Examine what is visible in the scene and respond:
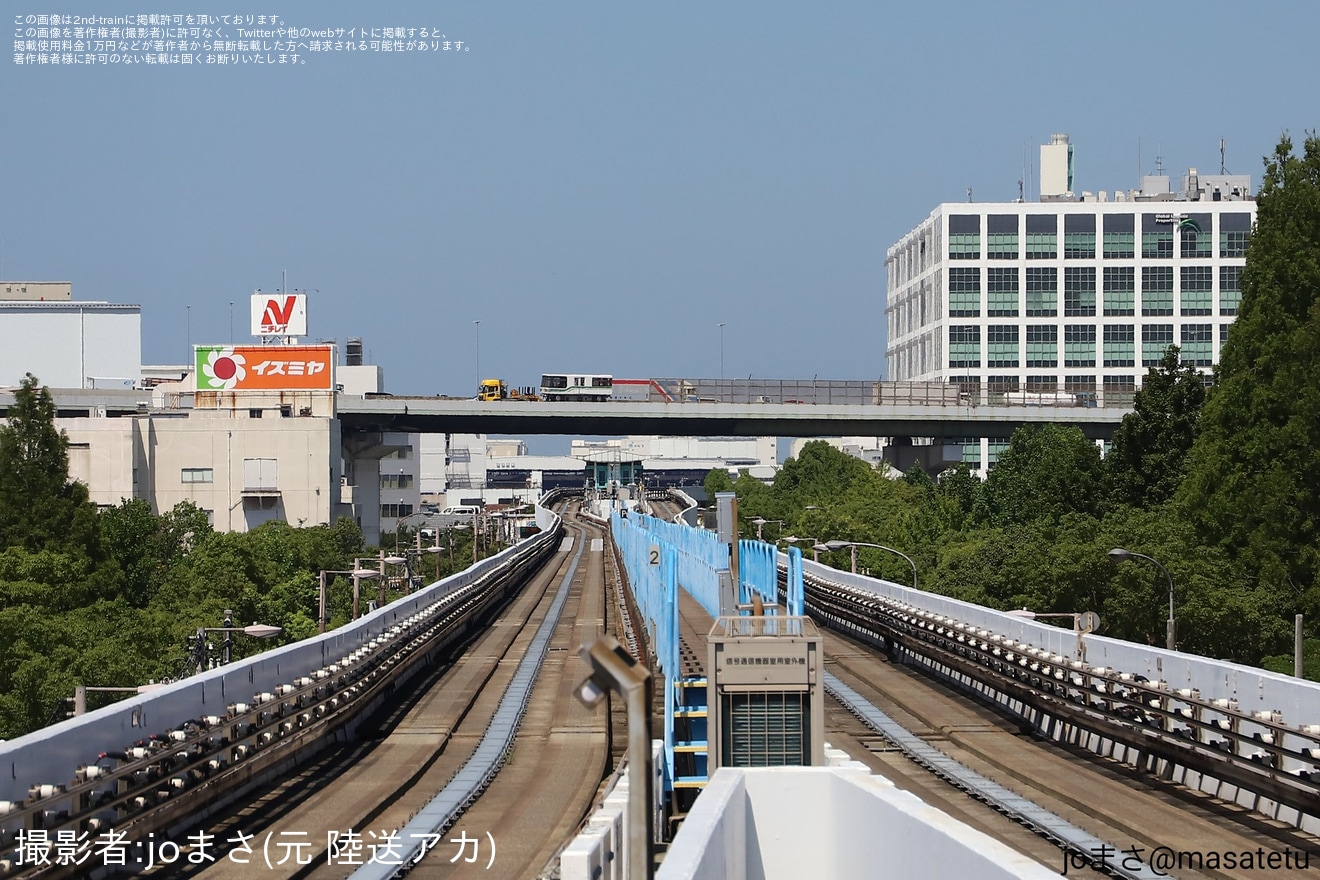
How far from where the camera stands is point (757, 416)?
367 feet

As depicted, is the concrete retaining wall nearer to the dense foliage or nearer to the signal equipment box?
the signal equipment box

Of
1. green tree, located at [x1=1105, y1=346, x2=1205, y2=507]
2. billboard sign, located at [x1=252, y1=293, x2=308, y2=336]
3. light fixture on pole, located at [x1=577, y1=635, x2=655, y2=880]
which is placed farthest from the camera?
billboard sign, located at [x1=252, y1=293, x2=308, y2=336]

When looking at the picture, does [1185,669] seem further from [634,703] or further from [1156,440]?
[1156,440]

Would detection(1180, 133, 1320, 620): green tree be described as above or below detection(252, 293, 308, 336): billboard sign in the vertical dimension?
below

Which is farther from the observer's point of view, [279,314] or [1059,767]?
[279,314]

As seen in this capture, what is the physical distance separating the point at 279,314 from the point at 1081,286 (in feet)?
224

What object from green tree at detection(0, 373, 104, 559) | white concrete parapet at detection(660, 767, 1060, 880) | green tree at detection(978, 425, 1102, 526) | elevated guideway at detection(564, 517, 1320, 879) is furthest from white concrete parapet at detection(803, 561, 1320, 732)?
green tree at detection(0, 373, 104, 559)

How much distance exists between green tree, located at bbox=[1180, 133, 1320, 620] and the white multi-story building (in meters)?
86.1

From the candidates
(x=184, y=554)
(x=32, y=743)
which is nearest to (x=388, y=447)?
(x=184, y=554)

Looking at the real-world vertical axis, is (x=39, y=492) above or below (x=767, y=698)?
above

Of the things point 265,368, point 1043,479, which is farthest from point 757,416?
point 265,368

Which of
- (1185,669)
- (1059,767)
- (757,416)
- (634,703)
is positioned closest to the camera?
(634,703)

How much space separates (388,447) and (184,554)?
38.7m

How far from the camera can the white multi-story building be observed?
14375 centimetres
